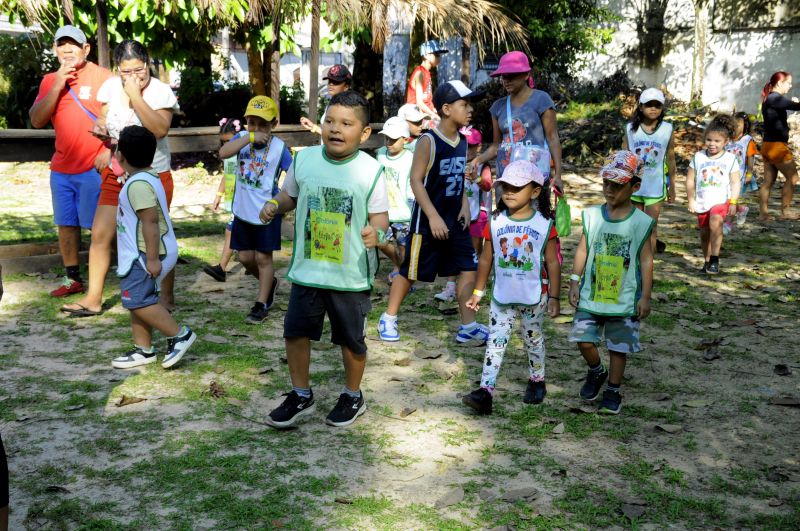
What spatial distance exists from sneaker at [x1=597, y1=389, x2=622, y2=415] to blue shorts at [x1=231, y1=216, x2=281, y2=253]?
9.71ft

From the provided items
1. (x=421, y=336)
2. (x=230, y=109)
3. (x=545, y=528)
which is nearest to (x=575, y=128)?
(x=230, y=109)

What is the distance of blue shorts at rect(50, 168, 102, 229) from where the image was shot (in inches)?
290

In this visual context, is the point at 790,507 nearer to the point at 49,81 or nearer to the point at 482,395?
the point at 482,395

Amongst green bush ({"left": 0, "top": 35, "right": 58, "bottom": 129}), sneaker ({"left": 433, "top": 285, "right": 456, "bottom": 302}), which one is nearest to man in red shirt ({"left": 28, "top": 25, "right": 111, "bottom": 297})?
sneaker ({"left": 433, "top": 285, "right": 456, "bottom": 302})

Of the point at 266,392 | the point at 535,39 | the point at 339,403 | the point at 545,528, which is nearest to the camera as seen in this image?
the point at 545,528

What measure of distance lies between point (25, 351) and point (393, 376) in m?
2.67

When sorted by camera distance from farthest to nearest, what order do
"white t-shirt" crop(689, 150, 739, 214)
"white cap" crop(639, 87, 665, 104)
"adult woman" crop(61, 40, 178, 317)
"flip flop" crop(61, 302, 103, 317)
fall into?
1. "white t-shirt" crop(689, 150, 739, 214)
2. "white cap" crop(639, 87, 665, 104)
3. "flip flop" crop(61, 302, 103, 317)
4. "adult woman" crop(61, 40, 178, 317)

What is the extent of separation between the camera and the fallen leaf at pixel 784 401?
5438 mm

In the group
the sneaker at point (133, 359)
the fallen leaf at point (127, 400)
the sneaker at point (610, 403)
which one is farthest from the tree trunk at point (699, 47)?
the fallen leaf at point (127, 400)

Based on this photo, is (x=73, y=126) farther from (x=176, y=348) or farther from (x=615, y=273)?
(x=615, y=273)

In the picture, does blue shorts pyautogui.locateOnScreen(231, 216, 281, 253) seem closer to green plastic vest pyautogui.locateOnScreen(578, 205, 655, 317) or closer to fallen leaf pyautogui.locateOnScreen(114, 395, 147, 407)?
fallen leaf pyautogui.locateOnScreen(114, 395, 147, 407)

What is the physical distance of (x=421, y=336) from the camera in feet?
22.6

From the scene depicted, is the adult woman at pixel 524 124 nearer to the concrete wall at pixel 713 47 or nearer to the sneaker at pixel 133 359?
the sneaker at pixel 133 359

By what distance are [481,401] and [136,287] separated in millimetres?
2380
